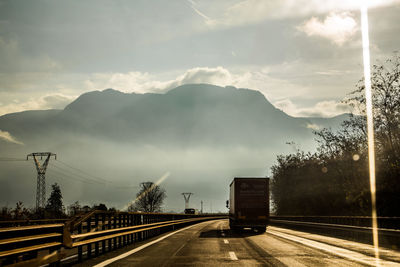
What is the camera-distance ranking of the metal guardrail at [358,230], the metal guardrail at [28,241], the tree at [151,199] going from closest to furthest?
the metal guardrail at [28,241] < the metal guardrail at [358,230] < the tree at [151,199]

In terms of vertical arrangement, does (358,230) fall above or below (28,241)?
below

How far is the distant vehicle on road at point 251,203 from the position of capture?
28672 mm

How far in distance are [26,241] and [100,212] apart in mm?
6078

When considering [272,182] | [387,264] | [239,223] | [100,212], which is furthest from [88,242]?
[272,182]

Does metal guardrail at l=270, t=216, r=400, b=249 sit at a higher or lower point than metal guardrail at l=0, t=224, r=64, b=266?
lower

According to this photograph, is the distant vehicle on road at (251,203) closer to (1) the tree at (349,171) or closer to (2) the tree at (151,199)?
(1) the tree at (349,171)

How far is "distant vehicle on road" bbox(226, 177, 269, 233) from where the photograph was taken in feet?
94.1

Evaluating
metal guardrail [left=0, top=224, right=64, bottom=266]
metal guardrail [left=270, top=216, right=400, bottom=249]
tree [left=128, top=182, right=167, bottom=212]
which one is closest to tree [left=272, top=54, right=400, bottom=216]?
metal guardrail [left=270, top=216, right=400, bottom=249]

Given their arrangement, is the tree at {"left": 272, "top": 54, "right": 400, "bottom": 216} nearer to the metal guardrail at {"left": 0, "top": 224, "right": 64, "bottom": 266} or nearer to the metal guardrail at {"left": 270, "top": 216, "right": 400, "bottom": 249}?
the metal guardrail at {"left": 270, "top": 216, "right": 400, "bottom": 249}

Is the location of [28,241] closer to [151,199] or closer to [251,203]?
[251,203]

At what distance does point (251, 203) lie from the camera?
29.0m

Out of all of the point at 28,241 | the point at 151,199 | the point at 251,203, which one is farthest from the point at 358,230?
the point at 151,199

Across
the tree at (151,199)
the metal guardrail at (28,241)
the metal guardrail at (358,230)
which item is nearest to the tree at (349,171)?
the metal guardrail at (358,230)

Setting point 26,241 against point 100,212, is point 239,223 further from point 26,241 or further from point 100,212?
point 26,241
